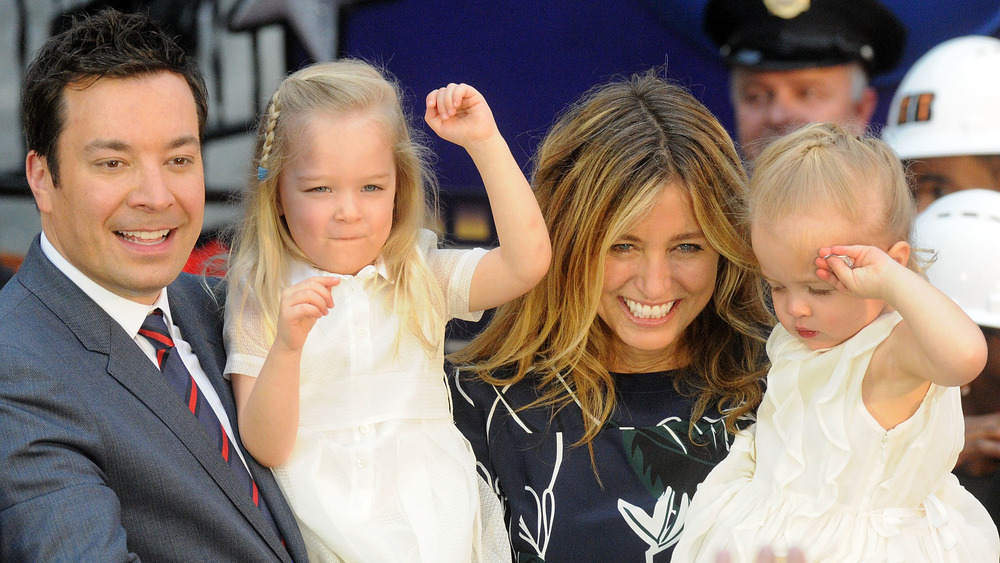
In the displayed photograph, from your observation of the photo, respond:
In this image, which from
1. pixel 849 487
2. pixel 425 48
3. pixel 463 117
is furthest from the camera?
pixel 425 48

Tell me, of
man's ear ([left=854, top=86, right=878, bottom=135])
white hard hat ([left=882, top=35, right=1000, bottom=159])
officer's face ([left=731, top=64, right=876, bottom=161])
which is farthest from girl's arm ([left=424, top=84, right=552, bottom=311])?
man's ear ([left=854, top=86, right=878, bottom=135])

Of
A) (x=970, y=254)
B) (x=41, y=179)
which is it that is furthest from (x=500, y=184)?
(x=970, y=254)

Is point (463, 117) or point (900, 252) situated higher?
point (463, 117)

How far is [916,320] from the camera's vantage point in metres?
1.60

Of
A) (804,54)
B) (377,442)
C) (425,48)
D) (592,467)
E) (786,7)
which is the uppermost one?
(786,7)

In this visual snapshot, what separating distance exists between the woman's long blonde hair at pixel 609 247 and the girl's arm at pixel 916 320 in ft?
1.61

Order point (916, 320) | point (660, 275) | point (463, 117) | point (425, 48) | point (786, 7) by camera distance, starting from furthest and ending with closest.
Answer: point (425, 48) < point (786, 7) < point (660, 275) < point (463, 117) < point (916, 320)

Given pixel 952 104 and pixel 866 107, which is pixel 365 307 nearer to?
pixel 952 104

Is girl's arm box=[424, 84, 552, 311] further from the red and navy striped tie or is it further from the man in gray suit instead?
the red and navy striped tie

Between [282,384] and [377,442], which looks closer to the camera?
[282,384]

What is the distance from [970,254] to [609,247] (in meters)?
1.35

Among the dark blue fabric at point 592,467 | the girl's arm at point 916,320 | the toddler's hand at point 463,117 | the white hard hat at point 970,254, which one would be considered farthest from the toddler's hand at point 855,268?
the white hard hat at point 970,254

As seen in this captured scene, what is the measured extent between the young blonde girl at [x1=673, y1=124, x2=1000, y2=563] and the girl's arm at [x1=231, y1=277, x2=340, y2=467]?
84 centimetres

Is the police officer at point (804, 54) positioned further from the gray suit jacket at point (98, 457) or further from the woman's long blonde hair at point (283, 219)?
the gray suit jacket at point (98, 457)
